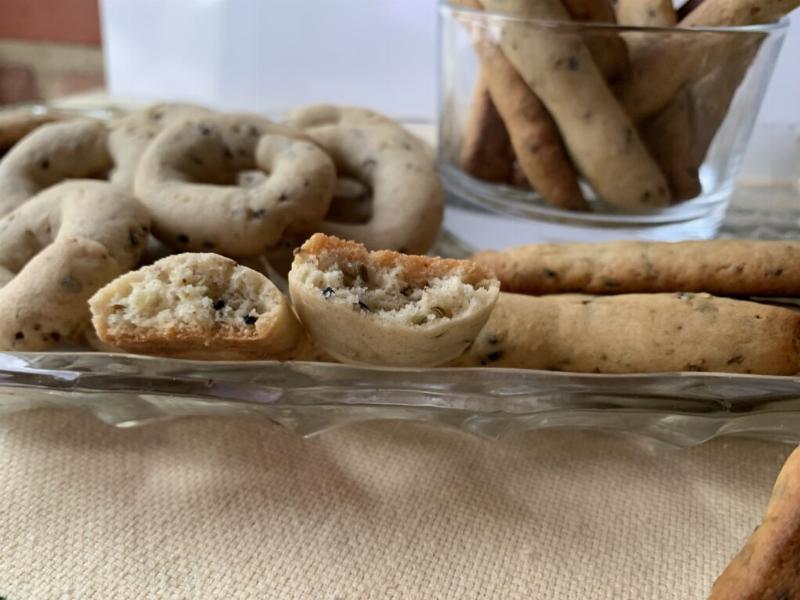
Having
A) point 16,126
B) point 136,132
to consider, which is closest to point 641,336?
point 136,132

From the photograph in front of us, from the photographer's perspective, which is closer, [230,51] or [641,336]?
[641,336]

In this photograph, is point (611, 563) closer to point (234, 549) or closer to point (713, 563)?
point (713, 563)

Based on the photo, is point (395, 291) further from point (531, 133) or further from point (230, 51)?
point (230, 51)

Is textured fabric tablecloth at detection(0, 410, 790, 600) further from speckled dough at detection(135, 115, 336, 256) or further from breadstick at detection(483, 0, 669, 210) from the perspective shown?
breadstick at detection(483, 0, 669, 210)

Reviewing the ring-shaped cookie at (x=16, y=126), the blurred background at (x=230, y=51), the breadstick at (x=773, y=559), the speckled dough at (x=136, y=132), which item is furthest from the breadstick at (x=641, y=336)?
the blurred background at (x=230, y=51)

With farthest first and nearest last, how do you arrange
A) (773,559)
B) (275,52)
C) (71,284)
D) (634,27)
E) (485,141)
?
1. (275,52)
2. (485,141)
3. (634,27)
4. (71,284)
5. (773,559)

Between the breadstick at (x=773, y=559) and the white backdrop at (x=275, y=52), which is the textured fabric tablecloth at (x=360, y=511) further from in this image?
the white backdrop at (x=275, y=52)

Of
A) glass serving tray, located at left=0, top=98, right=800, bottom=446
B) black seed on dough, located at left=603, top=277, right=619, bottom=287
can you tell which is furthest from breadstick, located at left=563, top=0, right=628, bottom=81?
glass serving tray, located at left=0, top=98, right=800, bottom=446
